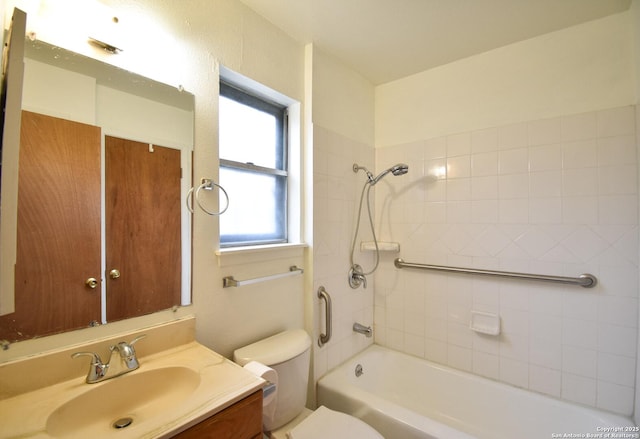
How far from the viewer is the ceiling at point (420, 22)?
1414 millimetres

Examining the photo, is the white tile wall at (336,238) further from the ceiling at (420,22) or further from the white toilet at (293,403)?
the ceiling at (420,22)

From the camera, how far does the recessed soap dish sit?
1.76 m

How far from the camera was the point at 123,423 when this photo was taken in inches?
35.1

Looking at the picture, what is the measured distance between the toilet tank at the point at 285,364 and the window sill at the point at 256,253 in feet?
1.35

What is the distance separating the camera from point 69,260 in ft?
3.00

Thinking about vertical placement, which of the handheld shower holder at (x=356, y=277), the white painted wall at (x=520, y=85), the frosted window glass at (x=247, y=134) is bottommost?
the handheld shower holder at (x=356, y=277)

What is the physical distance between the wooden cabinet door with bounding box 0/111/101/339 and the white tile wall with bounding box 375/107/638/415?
1.83m

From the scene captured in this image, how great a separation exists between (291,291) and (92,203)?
1035mm

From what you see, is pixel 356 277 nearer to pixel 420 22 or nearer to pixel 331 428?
pixel 331 428

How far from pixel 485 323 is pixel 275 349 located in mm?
Answer: 1353

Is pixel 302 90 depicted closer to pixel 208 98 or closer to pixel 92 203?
pixel 208 98

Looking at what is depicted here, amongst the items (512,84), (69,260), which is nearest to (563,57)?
(512,84)

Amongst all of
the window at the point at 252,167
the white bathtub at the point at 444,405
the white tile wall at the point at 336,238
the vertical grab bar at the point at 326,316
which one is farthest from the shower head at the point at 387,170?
the white bathtub at the point at 444,405

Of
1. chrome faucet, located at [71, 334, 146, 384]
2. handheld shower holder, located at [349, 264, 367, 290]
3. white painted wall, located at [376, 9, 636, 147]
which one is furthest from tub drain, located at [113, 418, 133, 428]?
white painted wall, located at [376, 9, 636, 147]
